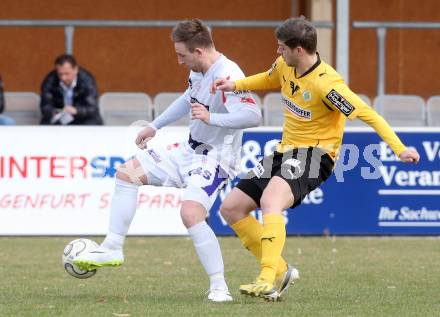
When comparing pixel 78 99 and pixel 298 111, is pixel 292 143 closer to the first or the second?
pixel 298 111

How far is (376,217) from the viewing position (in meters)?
12.7

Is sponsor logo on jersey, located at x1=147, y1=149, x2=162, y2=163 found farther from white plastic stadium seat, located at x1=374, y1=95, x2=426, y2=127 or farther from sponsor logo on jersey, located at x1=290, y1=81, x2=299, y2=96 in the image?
white plastic stadium seat, located at x1=374, y1=95, x2=426, y2=127

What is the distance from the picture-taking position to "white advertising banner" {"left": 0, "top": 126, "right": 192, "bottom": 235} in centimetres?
1233

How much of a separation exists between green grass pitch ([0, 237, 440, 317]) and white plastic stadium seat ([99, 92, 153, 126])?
1.67 meters

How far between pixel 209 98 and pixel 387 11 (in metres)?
11.0

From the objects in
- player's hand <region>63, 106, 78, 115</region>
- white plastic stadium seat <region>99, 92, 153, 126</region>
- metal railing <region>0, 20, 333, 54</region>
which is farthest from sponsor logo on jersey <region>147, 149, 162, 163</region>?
metal railing <region>0, 20, 333, 54</region>

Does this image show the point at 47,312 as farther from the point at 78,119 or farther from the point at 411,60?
the point at 411,60

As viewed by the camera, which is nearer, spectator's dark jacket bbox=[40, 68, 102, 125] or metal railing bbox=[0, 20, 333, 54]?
spectator's dark jacket bbox=[40, 68, 102, 125]

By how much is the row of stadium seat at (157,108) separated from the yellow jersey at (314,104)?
18.1 feet

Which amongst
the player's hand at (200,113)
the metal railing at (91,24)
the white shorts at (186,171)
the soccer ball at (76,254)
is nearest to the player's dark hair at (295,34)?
the player's hand at (200,113)

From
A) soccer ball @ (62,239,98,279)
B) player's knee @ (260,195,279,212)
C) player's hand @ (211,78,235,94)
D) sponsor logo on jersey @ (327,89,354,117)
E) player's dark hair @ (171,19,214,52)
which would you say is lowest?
soccer ball @ (62,239,98,279)

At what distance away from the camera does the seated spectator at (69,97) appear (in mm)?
13102

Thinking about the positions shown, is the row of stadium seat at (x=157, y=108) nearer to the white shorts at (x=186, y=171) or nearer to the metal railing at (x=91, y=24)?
the metal railing at (x=91, y=24)

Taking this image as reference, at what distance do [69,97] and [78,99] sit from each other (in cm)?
12
